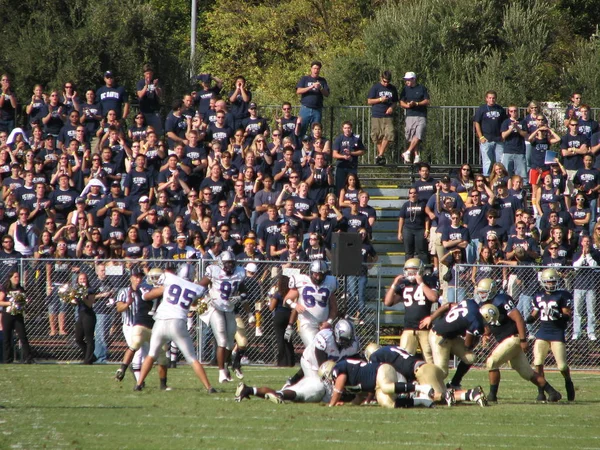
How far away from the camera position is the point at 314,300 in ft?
46.0

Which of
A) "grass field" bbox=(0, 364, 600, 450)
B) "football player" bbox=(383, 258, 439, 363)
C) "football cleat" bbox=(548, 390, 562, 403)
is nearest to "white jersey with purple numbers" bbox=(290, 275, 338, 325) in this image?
"football player" bbox=(383, 258, 439, 363)

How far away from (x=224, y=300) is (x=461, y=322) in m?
3.25

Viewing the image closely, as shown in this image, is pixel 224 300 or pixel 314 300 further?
pixel 314 300

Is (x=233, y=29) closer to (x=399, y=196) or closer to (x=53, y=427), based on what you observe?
(x=399, y=196)

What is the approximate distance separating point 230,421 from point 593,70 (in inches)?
743

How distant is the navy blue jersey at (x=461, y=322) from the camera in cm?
1248

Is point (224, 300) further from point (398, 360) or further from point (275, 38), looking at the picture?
point (275, 38)

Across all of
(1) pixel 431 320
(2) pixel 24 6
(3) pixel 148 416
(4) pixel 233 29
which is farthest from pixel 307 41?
(3) pixel 148 416

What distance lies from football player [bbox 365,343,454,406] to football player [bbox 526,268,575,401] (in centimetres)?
143

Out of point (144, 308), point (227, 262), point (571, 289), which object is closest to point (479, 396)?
point (227, 262)

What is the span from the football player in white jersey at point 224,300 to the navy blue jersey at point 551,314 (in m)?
3.91

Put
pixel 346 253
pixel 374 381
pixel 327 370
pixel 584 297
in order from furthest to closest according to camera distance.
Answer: pixel 584 297
pixel 346 253
pixel 327 370
pixel 374 381

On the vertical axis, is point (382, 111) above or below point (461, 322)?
above

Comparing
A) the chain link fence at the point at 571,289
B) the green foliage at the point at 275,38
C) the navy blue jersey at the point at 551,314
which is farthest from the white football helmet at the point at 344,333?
the green foliage at the point at 275,38
